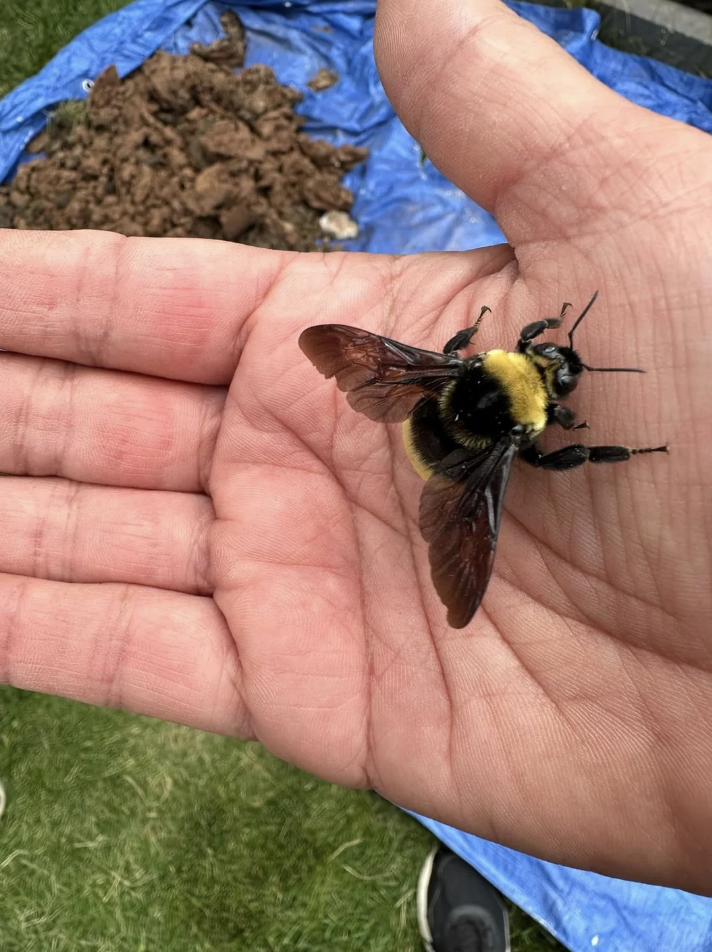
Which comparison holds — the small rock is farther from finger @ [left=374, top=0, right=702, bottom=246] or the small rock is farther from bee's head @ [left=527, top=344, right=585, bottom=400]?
bee's head @ [left=527, top=344, right=585, bottom=400]

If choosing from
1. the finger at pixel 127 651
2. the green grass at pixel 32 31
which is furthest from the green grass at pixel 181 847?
the green grass at pixel 32 31

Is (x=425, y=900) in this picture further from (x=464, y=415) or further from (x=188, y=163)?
(x=188, y=163)

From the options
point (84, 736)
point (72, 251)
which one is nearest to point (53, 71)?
point (72, 251)

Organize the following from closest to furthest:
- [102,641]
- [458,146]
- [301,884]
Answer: [458,146] < [102,641] < [301,884]

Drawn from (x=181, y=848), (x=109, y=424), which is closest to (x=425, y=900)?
(x=181, y=848)

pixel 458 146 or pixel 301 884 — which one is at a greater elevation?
pixel 458 146

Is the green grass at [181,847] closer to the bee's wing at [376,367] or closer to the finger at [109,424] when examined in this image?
the finger at [109,424]

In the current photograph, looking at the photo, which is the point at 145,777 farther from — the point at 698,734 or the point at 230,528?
the point at 698,734
